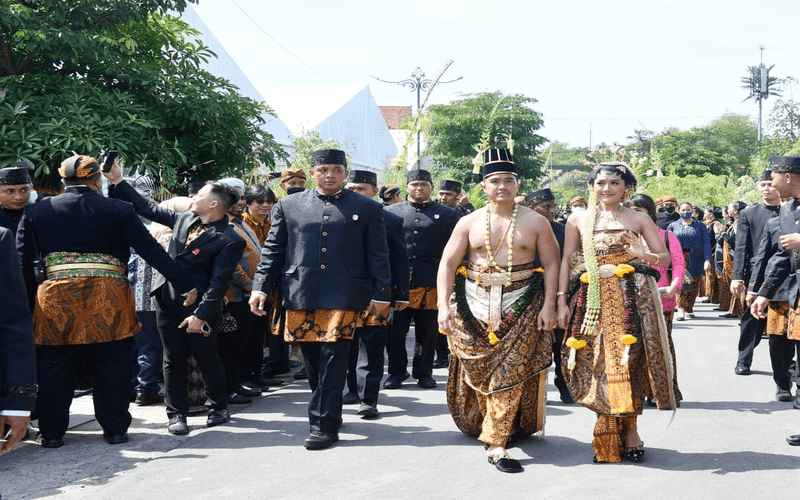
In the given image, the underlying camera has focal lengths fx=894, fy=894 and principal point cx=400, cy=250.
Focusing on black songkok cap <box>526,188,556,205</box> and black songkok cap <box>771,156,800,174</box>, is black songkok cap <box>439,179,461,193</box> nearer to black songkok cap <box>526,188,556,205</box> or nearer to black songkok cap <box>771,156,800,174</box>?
black songkok cap <box>526,188,556,205</box>

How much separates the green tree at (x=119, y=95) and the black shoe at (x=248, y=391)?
3855mm

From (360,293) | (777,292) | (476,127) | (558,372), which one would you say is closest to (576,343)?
(360,293)

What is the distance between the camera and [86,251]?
6262mm

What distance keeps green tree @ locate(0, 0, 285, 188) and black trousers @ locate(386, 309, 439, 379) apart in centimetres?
439

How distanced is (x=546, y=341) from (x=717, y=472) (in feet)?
4.42

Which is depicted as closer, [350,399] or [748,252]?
[350,399]

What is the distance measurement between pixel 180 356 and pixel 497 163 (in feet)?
9.45

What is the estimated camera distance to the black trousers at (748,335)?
9430mm

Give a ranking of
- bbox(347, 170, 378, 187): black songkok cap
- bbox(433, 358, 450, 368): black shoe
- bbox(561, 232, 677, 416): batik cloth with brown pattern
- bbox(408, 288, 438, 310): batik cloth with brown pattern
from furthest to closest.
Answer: bbox(433, 358, 450, 368): black shoe
bbox(408, 288, 438, 310): batik cloth with brown pattern
bbox(347, 170, 378, 187): black songkok cap
bbox(561, 232, 677, 416): batik cloth with brown pattern

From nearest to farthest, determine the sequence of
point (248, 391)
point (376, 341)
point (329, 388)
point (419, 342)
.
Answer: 1. point (329, 388)
2. point (376, 341)
3. point (248, 391)
4. point (419, 342)

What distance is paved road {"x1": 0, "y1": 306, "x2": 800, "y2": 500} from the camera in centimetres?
523

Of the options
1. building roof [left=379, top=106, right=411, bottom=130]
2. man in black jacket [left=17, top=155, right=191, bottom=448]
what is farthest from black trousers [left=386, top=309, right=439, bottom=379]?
building roof [left=379, top=106, right=411, bottom=130]

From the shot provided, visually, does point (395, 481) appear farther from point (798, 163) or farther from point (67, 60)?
point (67, 60)

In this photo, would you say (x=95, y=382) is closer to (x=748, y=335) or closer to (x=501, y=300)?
(x=501, y=300)
